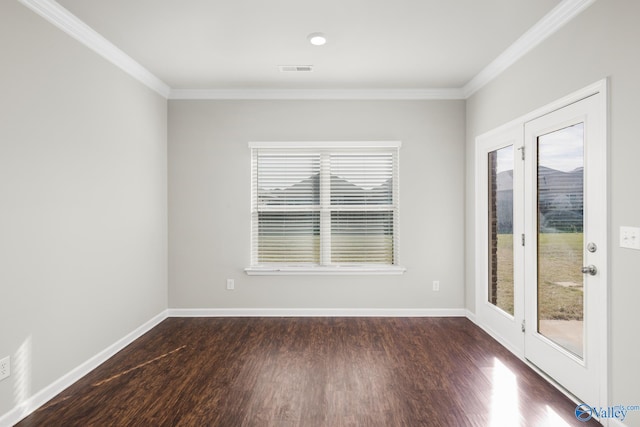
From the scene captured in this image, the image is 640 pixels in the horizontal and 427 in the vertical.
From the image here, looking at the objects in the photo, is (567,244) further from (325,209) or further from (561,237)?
(325,209)

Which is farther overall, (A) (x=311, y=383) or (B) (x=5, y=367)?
(A) (x=311, y=383)

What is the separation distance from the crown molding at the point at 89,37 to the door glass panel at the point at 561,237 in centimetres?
378

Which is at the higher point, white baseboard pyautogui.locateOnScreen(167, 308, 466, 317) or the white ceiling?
the white ceiling

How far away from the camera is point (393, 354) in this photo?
3.21m

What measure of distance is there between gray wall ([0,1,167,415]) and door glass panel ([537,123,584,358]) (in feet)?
12.3

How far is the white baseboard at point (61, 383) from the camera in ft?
7.23

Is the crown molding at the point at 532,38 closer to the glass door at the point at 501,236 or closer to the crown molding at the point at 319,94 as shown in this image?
the crown molding at the point at 319,94

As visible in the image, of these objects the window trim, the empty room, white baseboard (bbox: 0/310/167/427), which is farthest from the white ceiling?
white baseboard (bbox: 0/310/167/427)

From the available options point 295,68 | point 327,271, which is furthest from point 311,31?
point 327,271

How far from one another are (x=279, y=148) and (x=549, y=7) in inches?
115

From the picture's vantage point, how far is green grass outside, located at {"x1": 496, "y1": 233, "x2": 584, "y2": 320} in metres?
2.45

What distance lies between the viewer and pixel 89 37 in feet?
9.37

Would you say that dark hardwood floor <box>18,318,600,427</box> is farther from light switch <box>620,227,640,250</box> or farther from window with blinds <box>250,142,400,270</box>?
light switch <box>620,227,640,250</box>

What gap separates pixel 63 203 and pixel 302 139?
2.57m
